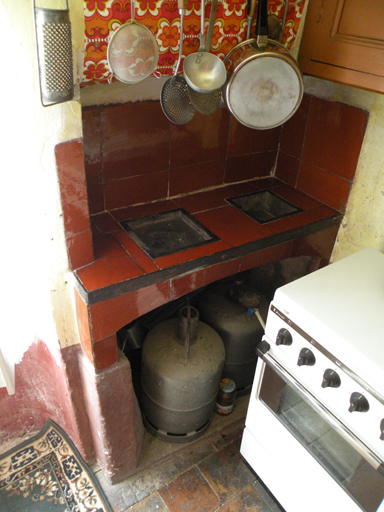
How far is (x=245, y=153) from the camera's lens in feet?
6.59

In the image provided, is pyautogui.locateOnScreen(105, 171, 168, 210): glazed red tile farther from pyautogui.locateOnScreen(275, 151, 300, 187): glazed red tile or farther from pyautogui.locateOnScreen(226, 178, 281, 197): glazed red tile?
pyautogui.locateOnScreen(275, 151, 300, 187): glazed red tile

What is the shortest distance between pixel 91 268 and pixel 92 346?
28 centimetres

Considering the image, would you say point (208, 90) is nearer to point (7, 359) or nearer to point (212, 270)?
point (212, 270)

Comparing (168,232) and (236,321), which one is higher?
(168,232)

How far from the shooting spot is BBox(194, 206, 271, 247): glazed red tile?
5.40 feet

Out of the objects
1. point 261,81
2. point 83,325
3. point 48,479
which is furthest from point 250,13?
point 48,479

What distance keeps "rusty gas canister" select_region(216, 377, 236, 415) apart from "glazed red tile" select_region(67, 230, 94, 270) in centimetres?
106

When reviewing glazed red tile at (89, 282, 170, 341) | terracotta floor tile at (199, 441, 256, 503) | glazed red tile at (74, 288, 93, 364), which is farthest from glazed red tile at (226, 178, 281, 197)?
terracotta floor tile at (199, 441, 256, 503)

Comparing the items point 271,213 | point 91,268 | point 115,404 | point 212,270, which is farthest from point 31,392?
point 271,213

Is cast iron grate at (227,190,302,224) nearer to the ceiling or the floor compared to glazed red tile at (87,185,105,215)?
nearer to the floor

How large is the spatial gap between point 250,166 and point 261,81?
0.64 m

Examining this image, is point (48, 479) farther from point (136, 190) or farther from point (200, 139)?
point (200, 139)

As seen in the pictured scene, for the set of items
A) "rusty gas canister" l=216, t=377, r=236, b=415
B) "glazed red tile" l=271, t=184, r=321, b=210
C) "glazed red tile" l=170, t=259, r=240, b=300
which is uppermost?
"glazed red tile" l=271, t=184, r=321, b=210

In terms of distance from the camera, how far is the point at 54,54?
979 mm
